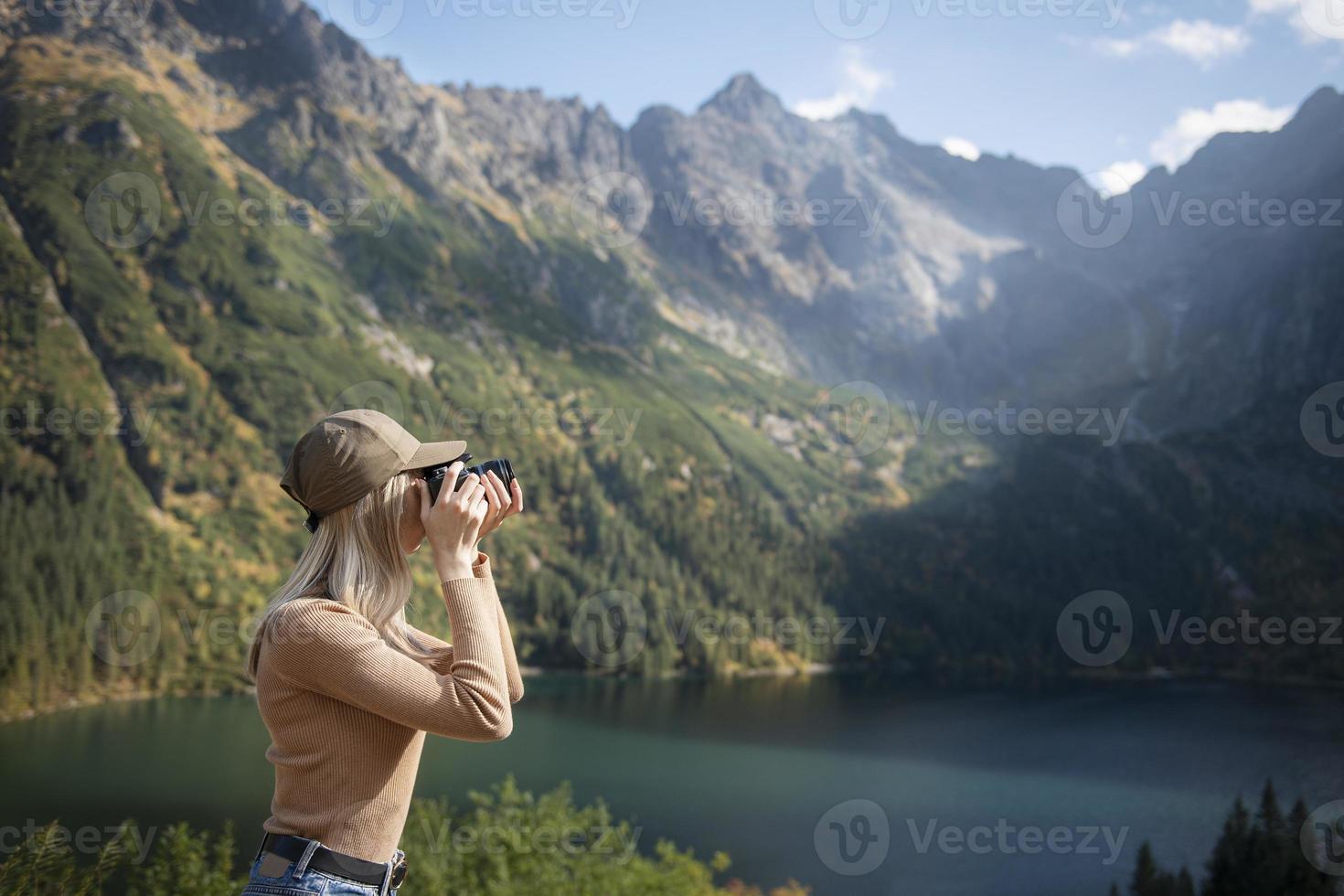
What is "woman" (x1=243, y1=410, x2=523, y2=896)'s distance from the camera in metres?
2.85

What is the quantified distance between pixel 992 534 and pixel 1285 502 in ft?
209

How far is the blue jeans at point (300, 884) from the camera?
284 centimetres

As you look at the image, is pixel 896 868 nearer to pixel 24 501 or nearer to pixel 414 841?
pixel 414 841

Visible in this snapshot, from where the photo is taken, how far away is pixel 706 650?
135375 mm

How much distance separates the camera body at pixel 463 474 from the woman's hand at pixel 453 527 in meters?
0.03

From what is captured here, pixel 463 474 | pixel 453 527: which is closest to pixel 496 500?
pixel 463 474

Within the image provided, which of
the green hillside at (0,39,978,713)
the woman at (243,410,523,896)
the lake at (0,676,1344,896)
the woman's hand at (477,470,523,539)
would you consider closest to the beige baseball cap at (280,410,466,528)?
the woman at (243,410,523,896)

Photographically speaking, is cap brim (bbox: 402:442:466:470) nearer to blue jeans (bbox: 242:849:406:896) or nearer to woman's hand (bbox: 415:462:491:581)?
woman's hand (bbox: 415:462:491:581)

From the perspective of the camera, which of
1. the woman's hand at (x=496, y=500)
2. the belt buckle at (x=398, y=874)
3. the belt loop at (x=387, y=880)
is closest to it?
the belt loop at (x=387, y=880)

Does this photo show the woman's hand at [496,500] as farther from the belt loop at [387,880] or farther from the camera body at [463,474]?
the belt loop at [387,880]

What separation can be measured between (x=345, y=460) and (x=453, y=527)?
1.36 feet

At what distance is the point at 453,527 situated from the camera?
122 inches

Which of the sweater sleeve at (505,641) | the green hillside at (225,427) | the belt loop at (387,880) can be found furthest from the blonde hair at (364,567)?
the green hillside at (225,427)

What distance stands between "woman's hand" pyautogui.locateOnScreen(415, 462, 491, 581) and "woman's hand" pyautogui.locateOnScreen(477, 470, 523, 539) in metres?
0.14
